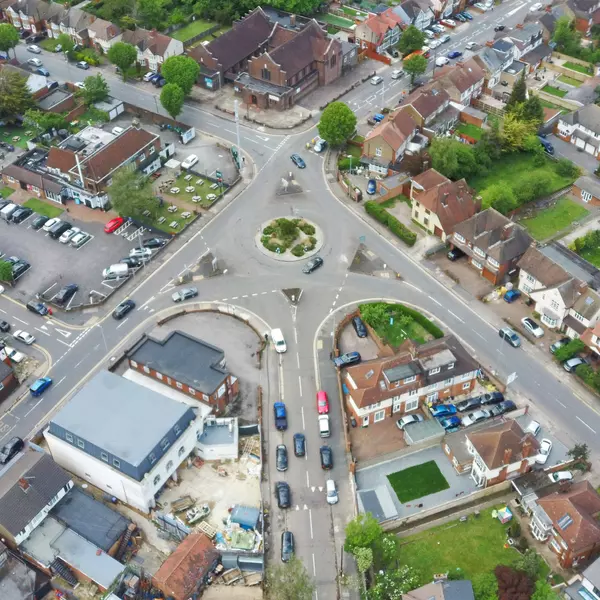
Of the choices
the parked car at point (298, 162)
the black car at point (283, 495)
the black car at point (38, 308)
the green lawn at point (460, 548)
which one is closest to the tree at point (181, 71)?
the parked car at point (298, 162)

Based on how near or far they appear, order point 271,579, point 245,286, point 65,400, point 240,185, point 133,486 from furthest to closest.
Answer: point 240,185
point 245,286
point 65,400
point 133,486
point 271,579

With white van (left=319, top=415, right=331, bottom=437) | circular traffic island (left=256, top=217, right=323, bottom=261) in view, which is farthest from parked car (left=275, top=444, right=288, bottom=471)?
circular traffic island (left=256, top=217, right=323, bottom=261)

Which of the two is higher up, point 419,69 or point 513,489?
point 419,69

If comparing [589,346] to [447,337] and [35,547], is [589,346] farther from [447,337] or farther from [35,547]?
[35,547]

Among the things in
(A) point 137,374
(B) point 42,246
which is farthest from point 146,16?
(A) point 137,374

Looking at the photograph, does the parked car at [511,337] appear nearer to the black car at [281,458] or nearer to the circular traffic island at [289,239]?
the circular traffic island at [289,239]

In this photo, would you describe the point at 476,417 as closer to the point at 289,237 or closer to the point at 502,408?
the point at 502,408
